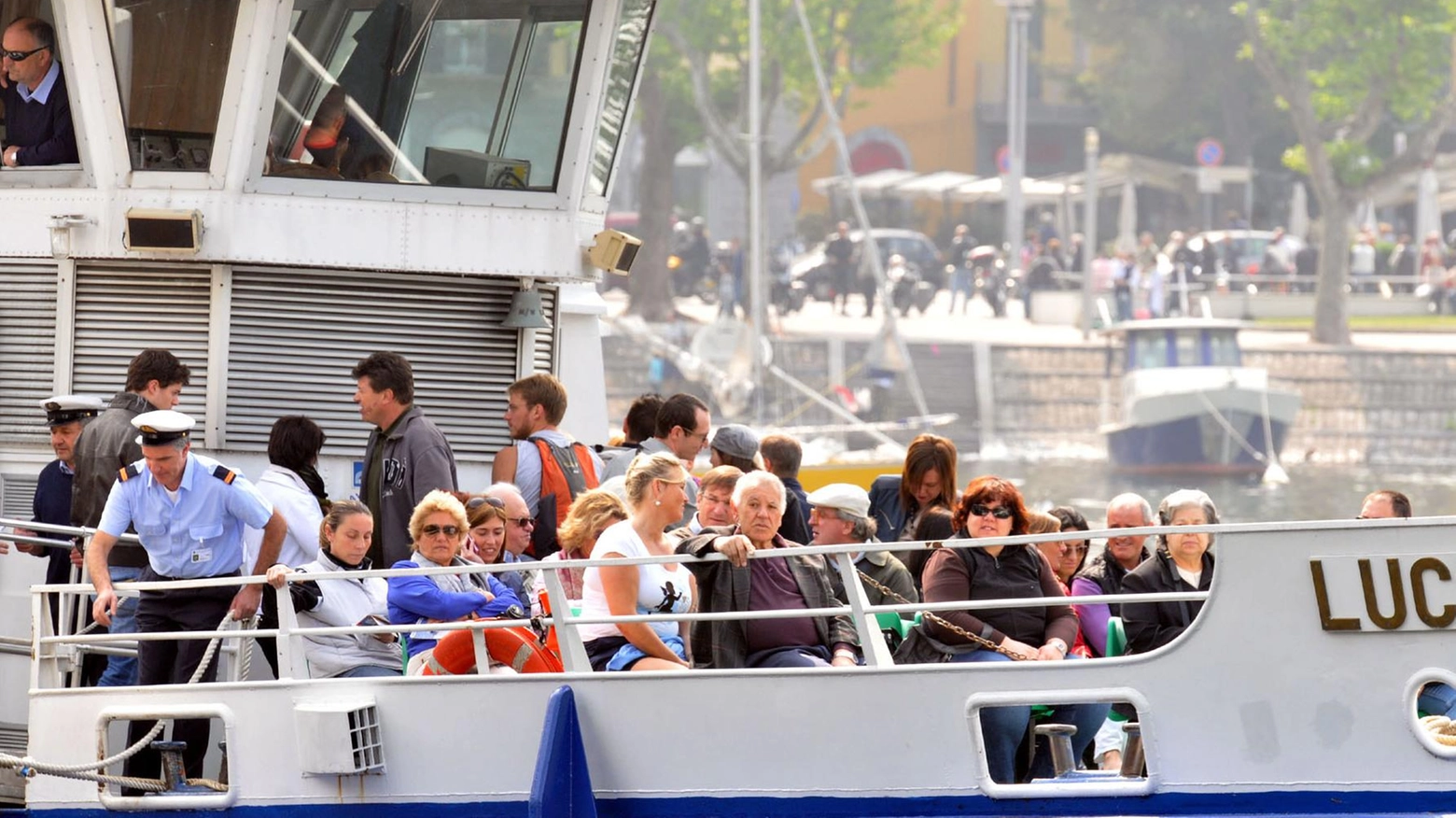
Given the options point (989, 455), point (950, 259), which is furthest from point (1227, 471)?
point (950, 259)

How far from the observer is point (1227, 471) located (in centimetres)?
4497

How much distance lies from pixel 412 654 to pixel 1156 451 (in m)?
37.3

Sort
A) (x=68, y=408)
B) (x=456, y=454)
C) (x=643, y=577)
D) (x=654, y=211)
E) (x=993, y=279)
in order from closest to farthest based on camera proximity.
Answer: (x=643, y=577), (x=68, y=408), (x=456, y=454), (x=993, y=279), (x=654, y=211)

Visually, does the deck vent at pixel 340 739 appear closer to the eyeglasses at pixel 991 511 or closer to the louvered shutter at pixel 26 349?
the eyeglasses at pixel 991 511

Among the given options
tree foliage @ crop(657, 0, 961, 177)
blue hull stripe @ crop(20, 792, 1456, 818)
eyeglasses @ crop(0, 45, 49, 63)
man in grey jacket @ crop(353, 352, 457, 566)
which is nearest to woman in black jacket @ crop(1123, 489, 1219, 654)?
blue hull stripe @ crop(20, 792, 1456, 818)

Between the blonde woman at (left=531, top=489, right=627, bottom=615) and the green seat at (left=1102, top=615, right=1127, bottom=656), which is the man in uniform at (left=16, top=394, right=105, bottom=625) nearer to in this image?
the blonde woman at (left=531, top=489, right=627, bottom=615)

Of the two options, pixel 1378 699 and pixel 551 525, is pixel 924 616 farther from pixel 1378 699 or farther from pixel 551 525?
pixel 551 525

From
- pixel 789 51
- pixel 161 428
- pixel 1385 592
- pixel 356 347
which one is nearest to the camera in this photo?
pixel 1385 592

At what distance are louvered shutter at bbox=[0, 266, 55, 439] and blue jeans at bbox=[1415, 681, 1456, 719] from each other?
685 cm

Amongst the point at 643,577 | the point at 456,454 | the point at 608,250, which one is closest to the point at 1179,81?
the point at 608,250

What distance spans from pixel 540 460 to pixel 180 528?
6.74 feet

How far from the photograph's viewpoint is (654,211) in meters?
51.7

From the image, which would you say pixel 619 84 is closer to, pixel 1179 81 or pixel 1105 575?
pixel 1105 575

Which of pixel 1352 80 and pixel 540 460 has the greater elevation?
pixel 1352 80
